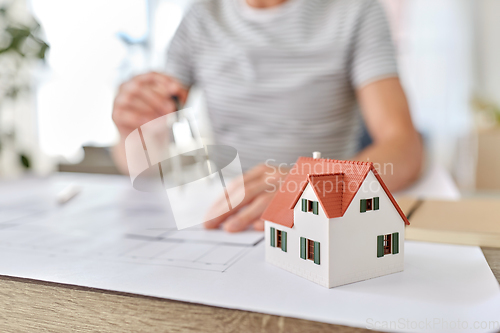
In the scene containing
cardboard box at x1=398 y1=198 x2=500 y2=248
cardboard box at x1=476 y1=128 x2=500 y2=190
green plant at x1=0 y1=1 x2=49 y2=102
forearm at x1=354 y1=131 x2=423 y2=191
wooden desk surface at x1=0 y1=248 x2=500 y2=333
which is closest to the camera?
wooden desk surface at x1=0 y1=248 x2=500 y2=333

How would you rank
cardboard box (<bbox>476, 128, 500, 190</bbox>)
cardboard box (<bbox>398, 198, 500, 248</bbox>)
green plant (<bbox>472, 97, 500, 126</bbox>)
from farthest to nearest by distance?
green plant (<bbox>472, 97, 500, 126</bbox>) < cardboard box (<bbox>476, 128, 500, 190</bbox>) < cardboard box (<bbox>398, 198, 500, 248</bbox>)

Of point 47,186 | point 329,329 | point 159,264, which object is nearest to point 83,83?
point 47,186

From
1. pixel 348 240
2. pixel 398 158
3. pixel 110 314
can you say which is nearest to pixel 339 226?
pixel 348 240

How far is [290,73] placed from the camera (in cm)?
95

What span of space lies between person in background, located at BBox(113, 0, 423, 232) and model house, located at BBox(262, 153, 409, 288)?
0.48 meters

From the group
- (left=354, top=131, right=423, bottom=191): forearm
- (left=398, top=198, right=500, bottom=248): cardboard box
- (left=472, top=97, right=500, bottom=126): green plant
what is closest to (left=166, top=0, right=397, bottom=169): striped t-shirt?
(left=354, top=131, right=423, bottom=191): forearm

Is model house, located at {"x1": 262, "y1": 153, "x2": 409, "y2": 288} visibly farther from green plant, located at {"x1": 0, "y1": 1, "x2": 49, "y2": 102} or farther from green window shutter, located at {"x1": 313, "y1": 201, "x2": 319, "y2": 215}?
green plant, located at {"x1": 0, "y1": 1, "x2": 49, "y2": 102}

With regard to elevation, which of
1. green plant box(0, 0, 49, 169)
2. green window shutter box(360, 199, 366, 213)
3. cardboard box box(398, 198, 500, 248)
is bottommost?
cardboard box box(398, 198, 500, 248)

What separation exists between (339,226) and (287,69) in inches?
27.7

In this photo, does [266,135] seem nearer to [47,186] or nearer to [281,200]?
[47,186]

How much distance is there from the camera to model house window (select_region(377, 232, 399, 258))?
0.32 meters

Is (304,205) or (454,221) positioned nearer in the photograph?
(304,205)

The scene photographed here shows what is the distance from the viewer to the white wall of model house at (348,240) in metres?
0.30

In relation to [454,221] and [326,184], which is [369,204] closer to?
[326,184]
